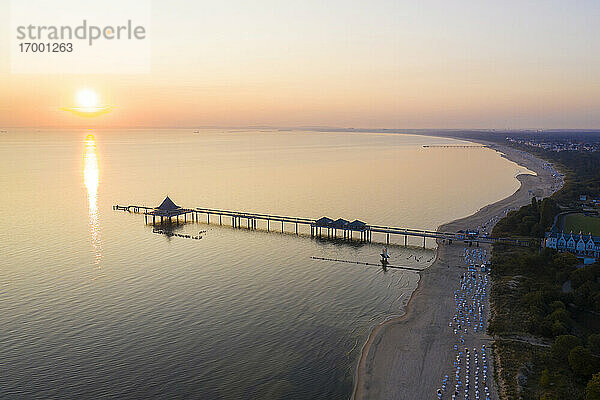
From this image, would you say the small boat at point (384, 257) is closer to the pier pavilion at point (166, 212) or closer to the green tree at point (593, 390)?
the green tree at point (593, 390)

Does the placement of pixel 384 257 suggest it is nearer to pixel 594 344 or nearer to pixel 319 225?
pixel 319 225

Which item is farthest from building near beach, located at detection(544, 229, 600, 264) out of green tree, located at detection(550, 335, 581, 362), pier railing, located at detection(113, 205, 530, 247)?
green tree, located at detection(550, 335, 581, 362)

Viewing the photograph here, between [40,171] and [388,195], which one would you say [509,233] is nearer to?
[388,195]

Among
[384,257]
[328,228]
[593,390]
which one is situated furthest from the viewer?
[328,228]

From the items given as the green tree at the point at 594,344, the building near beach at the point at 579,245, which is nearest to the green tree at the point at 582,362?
the green tree at the point at 594,344

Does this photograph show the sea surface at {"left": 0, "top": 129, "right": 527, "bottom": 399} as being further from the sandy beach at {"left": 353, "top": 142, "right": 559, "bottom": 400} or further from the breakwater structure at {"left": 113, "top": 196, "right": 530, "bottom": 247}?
the breakwater structure at {"left": 113, "top": 196, "right": 530, "bottom": 247}

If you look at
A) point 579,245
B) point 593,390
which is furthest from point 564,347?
point 579,245
